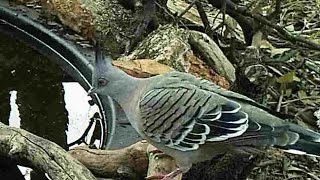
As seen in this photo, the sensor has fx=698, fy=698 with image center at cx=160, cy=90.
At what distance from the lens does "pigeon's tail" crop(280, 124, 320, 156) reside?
43.9 inches

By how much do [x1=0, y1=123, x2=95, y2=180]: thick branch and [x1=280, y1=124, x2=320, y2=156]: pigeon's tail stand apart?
384 mm

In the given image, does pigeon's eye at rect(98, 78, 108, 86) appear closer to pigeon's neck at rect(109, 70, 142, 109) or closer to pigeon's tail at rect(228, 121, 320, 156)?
pigeon's neck at rect(109, 70, 142, 109)

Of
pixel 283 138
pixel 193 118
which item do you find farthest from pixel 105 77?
pixel 283 138

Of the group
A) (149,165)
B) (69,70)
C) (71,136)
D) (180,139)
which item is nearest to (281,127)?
(180,139)

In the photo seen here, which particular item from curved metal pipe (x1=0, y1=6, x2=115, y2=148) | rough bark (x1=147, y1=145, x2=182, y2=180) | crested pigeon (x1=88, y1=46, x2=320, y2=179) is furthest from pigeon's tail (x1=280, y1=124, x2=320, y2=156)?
curved metal pipe (x1=0, y1=6, x2=115, y2=148)

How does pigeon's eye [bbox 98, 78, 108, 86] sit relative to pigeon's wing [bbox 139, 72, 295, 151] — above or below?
above

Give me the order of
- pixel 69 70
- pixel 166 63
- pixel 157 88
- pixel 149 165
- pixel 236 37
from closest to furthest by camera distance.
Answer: pixel 157 88 → pixel 149 165 → pixel 166 63 → pixel 69 70 → pixel 236 37

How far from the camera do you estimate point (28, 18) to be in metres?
2.24

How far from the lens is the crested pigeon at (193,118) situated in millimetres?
1149

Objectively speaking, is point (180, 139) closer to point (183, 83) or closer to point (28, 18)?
point (183, 83)

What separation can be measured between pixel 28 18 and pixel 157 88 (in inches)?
43.3

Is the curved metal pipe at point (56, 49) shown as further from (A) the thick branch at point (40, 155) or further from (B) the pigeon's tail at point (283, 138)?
(B) the pigeon's tail at point (283, 138)

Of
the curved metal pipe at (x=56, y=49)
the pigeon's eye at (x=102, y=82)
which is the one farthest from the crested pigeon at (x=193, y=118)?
the curved metal pipe at (x=56, y=49)

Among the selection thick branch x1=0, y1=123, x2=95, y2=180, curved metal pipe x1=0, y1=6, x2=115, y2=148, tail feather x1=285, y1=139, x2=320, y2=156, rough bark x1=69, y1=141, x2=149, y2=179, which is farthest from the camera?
curved metal pipe x1=0, y1=6, x2=115, y2=148
